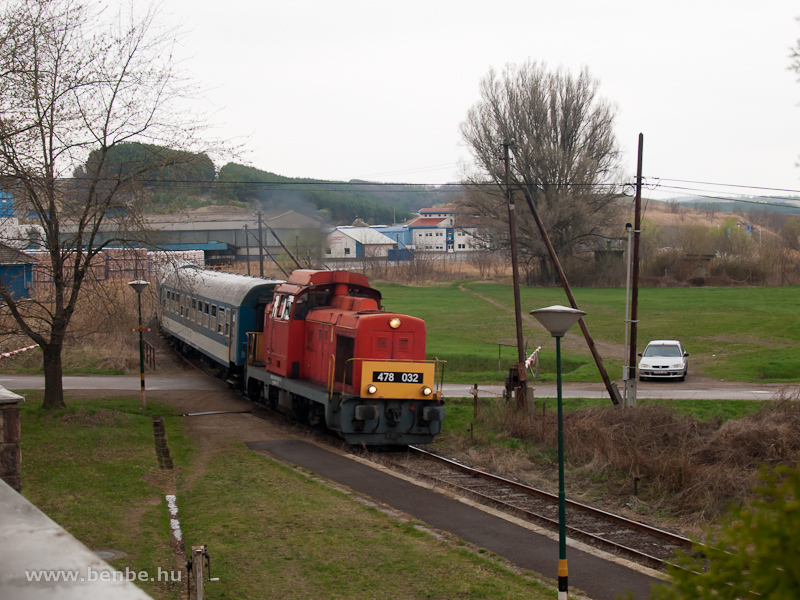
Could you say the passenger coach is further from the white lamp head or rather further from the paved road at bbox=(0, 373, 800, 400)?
the white lamp head

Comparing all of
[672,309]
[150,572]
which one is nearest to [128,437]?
[150,572]

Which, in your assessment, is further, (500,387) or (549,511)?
(500,387)

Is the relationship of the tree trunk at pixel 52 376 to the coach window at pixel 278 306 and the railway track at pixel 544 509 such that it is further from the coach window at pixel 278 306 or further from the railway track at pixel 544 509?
the railway track at pixel 544 509

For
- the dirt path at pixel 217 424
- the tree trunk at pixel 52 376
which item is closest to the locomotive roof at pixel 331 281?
the dirt path at pixel 217 424

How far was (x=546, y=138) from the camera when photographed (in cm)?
6253

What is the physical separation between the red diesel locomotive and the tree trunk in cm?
551

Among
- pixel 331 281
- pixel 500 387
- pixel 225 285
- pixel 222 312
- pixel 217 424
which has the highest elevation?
pixel 331 281

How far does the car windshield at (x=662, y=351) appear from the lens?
101ft

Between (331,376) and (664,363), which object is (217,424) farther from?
(664,363)

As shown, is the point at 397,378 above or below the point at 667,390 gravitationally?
above

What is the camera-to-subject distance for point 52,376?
18.5 metres

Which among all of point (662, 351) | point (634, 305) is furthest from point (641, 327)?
point (634, 305)

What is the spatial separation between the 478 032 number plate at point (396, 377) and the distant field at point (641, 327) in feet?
41.4

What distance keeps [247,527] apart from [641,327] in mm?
37762
